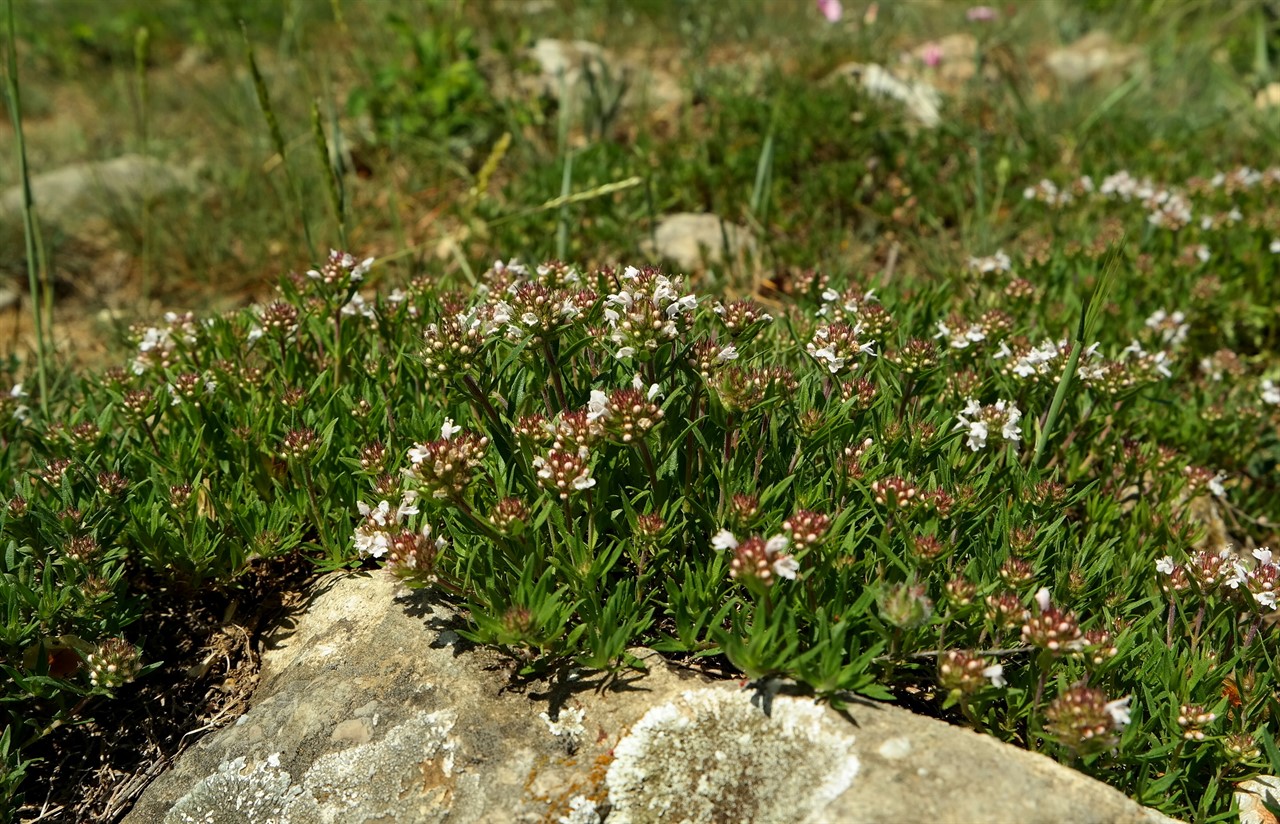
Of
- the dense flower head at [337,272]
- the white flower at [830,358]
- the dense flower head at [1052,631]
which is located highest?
the dense flower head at [337,272]

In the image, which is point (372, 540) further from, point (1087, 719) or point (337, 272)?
point (1087, 719)

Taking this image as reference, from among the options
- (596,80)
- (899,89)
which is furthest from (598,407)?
(899,89)

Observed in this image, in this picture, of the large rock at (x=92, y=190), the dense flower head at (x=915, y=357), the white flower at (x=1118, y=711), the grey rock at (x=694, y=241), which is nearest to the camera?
the white flower at (x=1118, y=711)

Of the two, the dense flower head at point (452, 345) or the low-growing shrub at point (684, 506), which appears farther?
the dense flower head at point (452, 345)

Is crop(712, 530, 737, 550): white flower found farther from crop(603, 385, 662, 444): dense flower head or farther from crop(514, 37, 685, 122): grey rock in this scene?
crop(514, 37, 685, 122): grey rock

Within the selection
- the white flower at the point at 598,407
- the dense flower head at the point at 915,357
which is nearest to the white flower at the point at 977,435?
the dense flower head at the point at 915,357

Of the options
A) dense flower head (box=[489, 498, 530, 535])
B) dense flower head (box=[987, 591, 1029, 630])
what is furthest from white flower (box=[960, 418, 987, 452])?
dense flower head (box=[489, 498, 530, 535])

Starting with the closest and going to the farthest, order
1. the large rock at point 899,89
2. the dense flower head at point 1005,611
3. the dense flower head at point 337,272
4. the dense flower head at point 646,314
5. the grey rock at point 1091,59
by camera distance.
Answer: the dense flower head at point 1005,611 → the dense flower head at point 646,314 → the dense flower head at point 337,272 → the large rock at point 899,89 → the grey rock at point 1091,59

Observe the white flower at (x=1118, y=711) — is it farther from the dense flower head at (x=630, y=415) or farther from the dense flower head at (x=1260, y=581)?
the dense flower head at (x=630, y=415)
